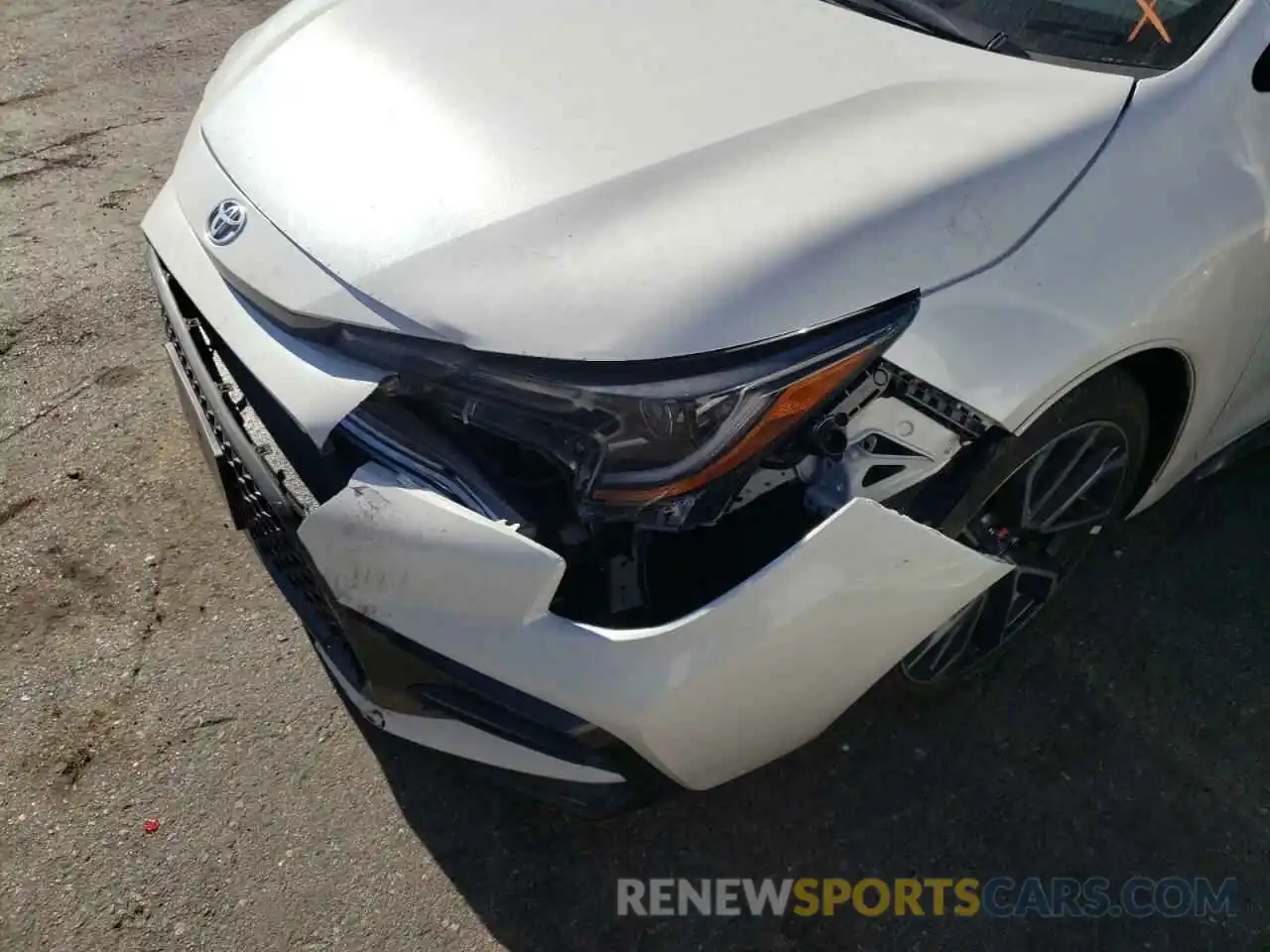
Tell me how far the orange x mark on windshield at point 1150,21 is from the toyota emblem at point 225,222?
5.76 ft

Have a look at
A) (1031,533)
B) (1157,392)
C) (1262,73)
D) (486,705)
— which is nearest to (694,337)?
(486,705)

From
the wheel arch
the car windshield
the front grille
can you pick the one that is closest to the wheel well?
the wheel arch

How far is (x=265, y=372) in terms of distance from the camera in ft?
5.85

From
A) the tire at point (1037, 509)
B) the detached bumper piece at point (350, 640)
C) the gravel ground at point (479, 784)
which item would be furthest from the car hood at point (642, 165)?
the gravel ground at point (479, 784)

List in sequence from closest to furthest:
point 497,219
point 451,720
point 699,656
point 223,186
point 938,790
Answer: point 699,656, point 497,219, point 451,720, point 223,186, point 938,790

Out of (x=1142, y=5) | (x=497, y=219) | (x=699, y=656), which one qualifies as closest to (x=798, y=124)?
(x=497, y=219)

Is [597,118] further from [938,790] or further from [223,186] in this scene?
[938,790]

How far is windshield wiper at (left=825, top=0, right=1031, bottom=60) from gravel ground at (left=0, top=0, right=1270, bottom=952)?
1316 mm

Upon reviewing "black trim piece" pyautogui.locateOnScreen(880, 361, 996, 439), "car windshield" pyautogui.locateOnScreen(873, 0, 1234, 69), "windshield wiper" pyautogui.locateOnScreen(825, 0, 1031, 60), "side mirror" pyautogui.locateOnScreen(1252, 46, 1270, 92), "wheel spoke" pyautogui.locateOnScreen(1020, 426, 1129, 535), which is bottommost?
"wheel spoke" pyautogui.locateOnScreen(1020, 426, 1129, 535)

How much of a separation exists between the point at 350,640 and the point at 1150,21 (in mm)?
1933

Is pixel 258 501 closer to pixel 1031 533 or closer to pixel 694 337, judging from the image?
pixel 694 337

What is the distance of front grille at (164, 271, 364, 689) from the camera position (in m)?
1.82

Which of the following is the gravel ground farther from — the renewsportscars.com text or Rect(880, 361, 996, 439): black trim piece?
Rect(880, 361, 996, 439): black trim piece

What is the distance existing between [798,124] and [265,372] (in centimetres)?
103
